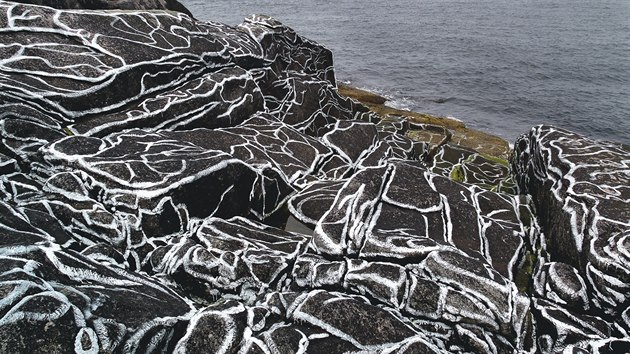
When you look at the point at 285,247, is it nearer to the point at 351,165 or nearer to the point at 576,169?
the point at 351,165

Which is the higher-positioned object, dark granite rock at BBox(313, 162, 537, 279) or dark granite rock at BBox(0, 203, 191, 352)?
dark granite rock at BBox(0, 203, 191, 352)

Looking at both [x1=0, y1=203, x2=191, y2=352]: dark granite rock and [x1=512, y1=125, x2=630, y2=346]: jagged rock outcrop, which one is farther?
[x1=512, y1=125, x2=630, y2=346]: jagged rock outcrop

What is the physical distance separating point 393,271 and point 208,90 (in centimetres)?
625

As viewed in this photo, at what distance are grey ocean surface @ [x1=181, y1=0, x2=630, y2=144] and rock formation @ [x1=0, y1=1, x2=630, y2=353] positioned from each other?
782 inches

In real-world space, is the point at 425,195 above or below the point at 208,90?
below

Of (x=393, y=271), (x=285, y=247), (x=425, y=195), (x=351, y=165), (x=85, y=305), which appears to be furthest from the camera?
(x=351, y=165)

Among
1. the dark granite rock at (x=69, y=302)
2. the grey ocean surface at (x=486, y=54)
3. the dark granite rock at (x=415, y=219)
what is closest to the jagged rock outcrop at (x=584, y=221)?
the dark granite rock at (x=415, y=219)

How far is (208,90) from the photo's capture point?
32.0 ft

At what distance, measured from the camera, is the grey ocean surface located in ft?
97.9

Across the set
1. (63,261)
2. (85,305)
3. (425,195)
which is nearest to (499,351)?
(425,195)

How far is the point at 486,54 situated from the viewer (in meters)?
→ 43.3

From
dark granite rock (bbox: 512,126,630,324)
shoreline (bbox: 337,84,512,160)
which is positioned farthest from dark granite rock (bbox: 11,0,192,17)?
dark granite rock (bbox: 512,126,630,324)

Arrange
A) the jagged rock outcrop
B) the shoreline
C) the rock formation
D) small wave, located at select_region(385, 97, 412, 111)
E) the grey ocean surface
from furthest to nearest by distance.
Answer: the grey ocean surface
small wave, located at select_region(385, 97, 412, 111)
the shoreline
the jagged rock outcrop
the rock formation

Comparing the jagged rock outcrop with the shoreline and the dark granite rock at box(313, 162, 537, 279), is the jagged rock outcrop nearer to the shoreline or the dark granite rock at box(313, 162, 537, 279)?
the dark granite rock at box(313, 162, 537, 279)
